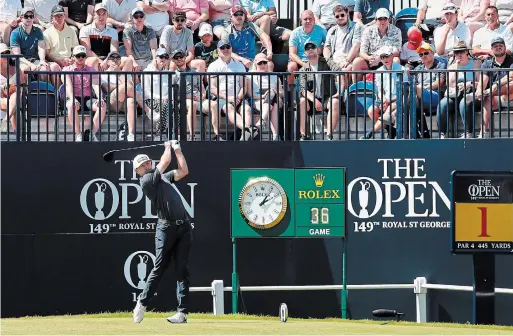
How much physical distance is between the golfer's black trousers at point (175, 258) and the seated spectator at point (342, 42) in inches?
186

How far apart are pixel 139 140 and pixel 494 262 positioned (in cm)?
466

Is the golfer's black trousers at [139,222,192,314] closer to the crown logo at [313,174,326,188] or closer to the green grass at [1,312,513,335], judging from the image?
the green grass at [1,312,513,335]

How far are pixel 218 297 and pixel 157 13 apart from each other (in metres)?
4.86

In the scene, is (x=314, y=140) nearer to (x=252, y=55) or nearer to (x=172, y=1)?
(x=252, y=55)

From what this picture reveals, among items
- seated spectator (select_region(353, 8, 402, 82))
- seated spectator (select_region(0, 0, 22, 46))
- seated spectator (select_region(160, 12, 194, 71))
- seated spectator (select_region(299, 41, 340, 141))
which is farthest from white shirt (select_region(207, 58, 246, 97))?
seated spectator (select_region(0, 0, 22, 46))

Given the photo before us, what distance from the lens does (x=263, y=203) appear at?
58.3ft

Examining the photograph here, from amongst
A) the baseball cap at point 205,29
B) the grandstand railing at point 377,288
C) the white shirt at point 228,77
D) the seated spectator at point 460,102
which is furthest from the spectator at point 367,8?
the grandstand railing at point 377,288

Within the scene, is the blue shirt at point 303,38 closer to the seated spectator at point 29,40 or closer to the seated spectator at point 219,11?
the seated spectator at point 219,11

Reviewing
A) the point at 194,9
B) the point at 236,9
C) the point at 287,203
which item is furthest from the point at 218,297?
the point at 194,9

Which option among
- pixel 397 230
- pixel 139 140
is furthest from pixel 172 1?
pixel 397 230

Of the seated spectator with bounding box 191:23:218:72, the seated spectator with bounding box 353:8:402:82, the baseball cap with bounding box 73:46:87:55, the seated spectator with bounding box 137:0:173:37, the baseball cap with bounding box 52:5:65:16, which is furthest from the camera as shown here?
the seated spectator with bounding box 137:0:173:37

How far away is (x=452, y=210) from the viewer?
16.4m

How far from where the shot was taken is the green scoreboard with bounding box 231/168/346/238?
57.7 feet

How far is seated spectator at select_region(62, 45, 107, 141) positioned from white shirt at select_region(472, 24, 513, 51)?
5.32 m
